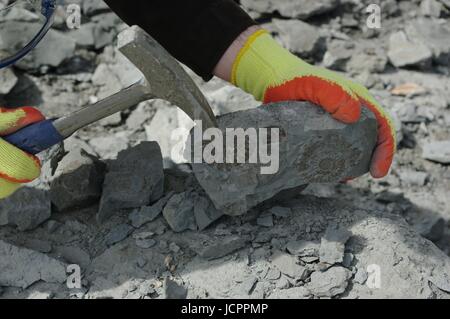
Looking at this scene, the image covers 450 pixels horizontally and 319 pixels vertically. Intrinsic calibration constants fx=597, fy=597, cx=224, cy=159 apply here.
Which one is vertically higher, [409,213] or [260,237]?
[260,237]

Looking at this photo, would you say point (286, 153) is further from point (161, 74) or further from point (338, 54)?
point (338, 54)

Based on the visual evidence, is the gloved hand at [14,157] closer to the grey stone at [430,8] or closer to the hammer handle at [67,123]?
the hammer handle at [67,123]

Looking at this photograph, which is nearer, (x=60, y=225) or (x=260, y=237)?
(x=260, y=237)

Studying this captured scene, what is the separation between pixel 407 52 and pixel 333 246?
217cm

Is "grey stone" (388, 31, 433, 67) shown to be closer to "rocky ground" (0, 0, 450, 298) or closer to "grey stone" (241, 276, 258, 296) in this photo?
"rocky ground" (0, 0, 450, 298)

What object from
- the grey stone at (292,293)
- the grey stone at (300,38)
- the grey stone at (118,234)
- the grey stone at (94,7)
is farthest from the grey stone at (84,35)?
the grey stone at (292,293)

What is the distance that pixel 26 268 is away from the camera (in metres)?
2.51

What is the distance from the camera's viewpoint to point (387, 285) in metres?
2.39

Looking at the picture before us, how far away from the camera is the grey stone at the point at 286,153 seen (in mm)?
2510

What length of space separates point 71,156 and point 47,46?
57.8 inches

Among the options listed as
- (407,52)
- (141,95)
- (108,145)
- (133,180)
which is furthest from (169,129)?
(407,52)

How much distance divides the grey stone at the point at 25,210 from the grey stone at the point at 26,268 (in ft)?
0.58
